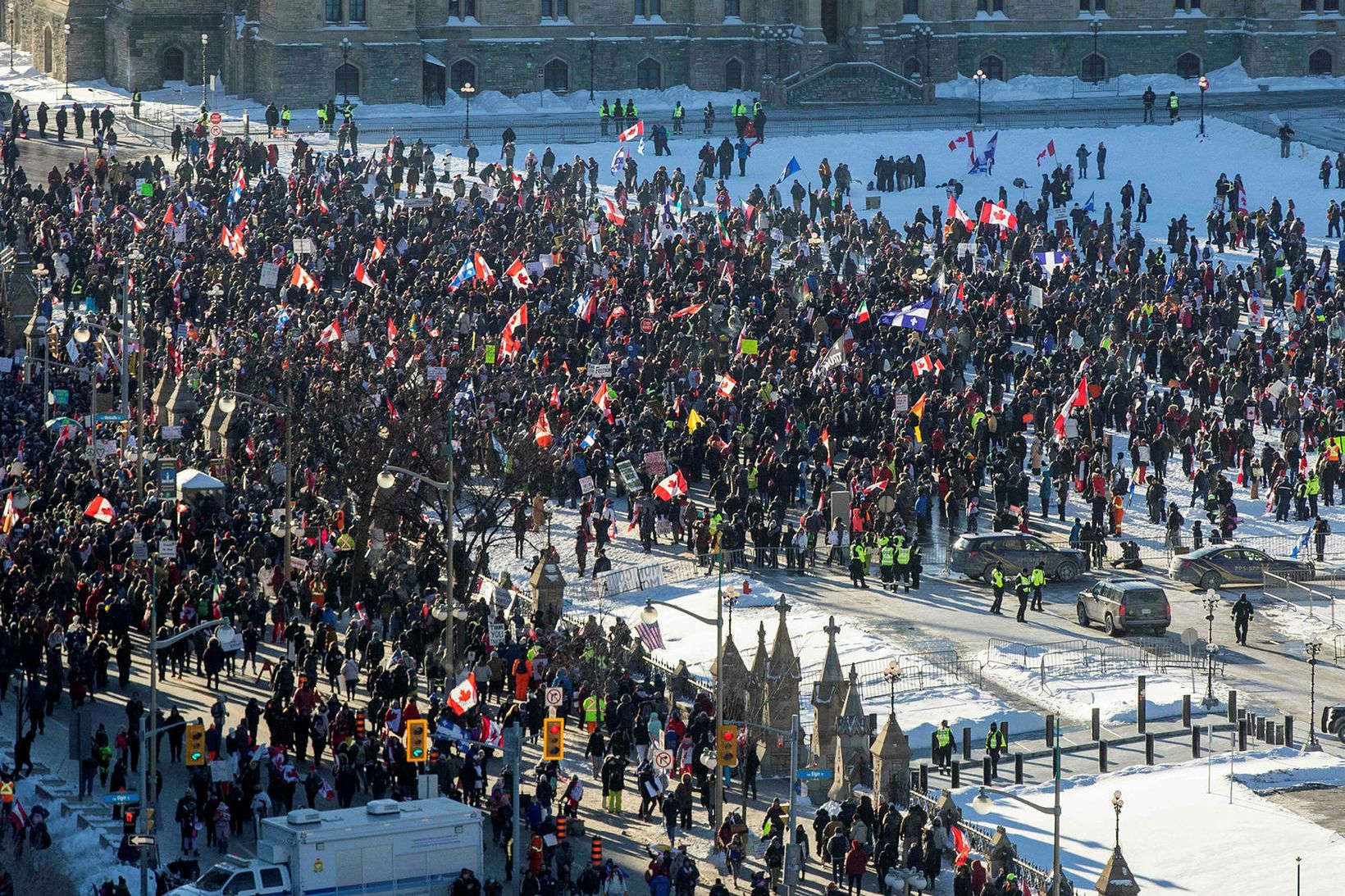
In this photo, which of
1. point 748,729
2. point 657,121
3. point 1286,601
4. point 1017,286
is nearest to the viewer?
point 748,729

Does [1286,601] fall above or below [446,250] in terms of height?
below

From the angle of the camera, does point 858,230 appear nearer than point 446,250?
No

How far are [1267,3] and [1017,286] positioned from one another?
38.1 metres

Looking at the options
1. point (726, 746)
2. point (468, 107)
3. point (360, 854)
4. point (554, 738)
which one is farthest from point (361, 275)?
point (360, 854)

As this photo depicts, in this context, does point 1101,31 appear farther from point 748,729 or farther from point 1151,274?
point 748,729

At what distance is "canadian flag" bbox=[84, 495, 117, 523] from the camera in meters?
47.5

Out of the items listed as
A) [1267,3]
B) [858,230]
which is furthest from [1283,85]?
[858,230]

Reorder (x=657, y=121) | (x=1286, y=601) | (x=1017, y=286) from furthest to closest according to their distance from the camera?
1. (x=657, y=121)
2. (x=1017, y=286)
3. (x=1286, y=601)

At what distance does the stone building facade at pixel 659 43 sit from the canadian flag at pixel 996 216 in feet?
88.0

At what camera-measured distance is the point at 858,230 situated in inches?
2886

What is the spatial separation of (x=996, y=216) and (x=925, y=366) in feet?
38.1

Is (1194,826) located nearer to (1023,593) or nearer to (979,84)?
(1023,593)

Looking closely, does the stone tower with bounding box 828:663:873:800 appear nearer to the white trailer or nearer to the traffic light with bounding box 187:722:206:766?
the white trailer

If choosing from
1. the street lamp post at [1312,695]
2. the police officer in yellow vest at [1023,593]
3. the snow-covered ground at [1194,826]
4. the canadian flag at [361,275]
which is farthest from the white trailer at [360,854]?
the canadian flag at [361,275]
